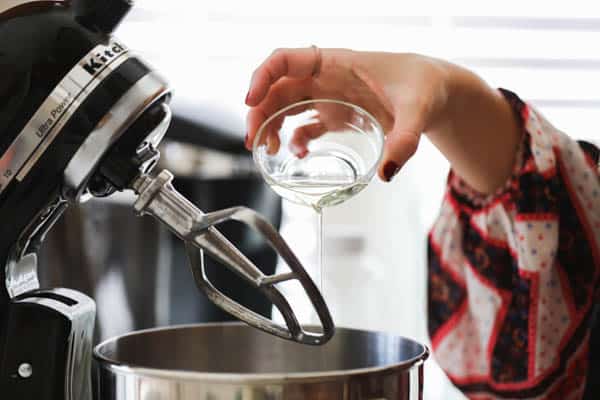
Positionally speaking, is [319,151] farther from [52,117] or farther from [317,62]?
[52,117]

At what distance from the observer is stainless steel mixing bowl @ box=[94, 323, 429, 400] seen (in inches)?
18.4

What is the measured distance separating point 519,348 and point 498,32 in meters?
0.76

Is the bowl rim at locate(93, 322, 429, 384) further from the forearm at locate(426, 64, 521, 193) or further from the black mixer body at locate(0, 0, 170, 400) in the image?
the forearm at locate(426, 64, 521, 193)

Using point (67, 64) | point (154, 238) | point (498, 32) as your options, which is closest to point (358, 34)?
point (498, 32)

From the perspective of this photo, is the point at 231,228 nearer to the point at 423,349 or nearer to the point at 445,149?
the point at 445,149

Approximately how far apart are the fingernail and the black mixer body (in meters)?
0.18

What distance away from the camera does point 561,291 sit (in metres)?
1.00

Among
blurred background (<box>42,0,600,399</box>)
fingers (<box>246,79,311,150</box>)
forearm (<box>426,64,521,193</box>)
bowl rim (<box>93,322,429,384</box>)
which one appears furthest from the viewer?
blurred background (<box>42,0,600,399</box>)

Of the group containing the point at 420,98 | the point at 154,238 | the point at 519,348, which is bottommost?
the point at 519,348

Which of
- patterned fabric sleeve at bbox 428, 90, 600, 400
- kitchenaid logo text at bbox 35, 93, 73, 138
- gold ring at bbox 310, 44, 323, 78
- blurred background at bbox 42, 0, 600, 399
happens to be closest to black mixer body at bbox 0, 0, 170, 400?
kitchenaid logo text at bbox 35, 93, 73, 138

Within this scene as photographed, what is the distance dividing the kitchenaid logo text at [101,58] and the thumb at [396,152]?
0.21 metres

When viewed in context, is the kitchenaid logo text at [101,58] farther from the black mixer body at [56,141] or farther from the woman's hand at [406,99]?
the woman's hand at [406,99]

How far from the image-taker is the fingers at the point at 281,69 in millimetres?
751

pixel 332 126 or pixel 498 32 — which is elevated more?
pixel 498 32
